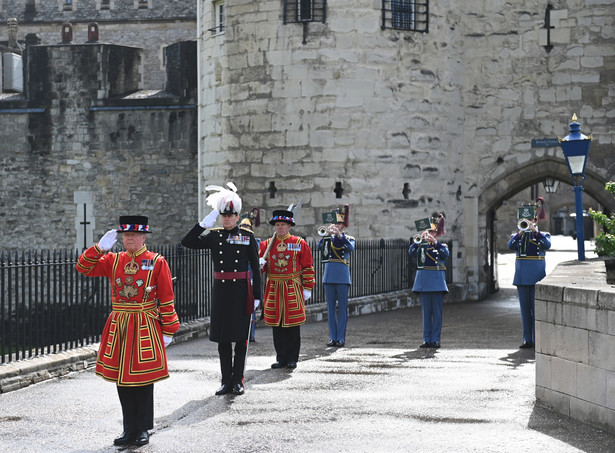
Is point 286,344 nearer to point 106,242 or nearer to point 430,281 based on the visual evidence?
point 430,281

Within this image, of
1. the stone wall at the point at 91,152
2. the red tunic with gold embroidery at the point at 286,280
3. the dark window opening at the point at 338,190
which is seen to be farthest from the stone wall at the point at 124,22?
the red tunic with gold embroidery at the point at 286,280

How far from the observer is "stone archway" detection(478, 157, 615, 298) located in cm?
1969

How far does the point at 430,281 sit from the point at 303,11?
8.04 meters

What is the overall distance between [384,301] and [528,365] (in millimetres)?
7210

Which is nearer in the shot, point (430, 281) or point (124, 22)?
point (430, 281)

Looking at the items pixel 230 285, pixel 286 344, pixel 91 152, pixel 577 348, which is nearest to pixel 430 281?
pixel 286 344

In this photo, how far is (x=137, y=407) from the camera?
22.4 feet

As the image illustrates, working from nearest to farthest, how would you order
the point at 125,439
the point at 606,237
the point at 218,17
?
1. the point at 125,439
2. the point at 606,237
3. the point at 218,17

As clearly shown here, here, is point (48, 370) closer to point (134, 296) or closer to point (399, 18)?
point (134, 296)

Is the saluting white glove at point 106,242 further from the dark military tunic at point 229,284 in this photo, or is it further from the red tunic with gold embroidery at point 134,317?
the dark military tunic at point 229,284

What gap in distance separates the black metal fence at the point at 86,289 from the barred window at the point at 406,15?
386 centimetres

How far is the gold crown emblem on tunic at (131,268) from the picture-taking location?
695 centimetres

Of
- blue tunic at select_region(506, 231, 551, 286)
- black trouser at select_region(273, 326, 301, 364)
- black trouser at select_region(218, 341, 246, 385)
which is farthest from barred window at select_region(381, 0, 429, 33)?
black trouser at select_region(218, 341, 246, 385)

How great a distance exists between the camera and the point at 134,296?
6926mm
